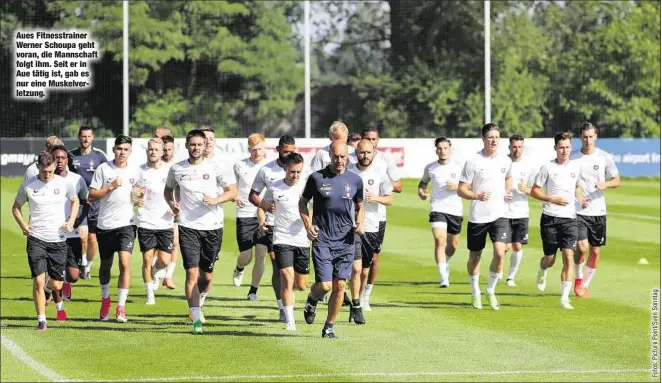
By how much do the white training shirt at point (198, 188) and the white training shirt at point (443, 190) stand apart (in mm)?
5924

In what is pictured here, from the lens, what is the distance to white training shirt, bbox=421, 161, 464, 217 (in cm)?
2138

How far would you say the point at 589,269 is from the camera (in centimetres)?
2009

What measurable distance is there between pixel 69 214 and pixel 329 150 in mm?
3227

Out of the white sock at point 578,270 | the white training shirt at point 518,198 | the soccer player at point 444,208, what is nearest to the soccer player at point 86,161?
the soccer player at point 444,208

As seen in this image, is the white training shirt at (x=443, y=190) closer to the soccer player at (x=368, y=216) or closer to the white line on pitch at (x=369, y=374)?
the soccer player at (x=368, y=216)

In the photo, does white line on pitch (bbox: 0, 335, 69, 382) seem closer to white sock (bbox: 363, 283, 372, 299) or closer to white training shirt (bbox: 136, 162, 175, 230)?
white training shirt (bbox: 136, 162, 175, 230)

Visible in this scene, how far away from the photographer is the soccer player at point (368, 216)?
16.5m

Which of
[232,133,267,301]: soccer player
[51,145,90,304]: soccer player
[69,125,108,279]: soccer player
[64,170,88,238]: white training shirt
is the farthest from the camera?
[69,125,108,279]: soccer player

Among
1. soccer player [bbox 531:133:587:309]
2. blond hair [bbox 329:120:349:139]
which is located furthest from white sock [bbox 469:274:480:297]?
blond hair [bbox 329:120:349:139]

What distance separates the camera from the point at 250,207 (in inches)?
757

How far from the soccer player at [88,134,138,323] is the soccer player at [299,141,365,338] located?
2967 mm

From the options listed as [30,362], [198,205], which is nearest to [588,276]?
[198,205]

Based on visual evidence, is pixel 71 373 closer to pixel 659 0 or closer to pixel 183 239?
pixel 183 239

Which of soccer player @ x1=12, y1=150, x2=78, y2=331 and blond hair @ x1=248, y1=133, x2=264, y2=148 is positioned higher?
blond hair @ x1=248, y1=133, x2=264, y2=148
